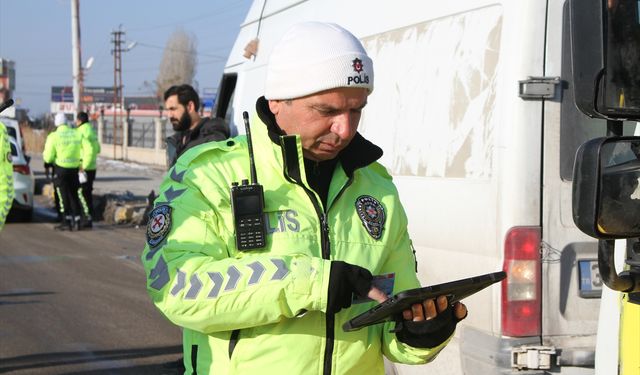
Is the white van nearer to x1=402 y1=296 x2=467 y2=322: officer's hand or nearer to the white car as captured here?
x1=402 y1=296 x2=467 y2=322: officer's hand

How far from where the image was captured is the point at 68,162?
48.2ft

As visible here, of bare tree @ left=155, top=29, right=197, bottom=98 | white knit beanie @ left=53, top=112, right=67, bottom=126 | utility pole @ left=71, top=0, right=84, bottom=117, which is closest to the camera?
white knit beanie @ left=53, top=112, right=67, bottom=126

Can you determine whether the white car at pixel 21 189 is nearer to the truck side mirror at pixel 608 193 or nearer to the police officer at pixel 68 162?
the police officer at pixel 68 162

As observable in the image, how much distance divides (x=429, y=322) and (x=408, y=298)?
0.69 ft

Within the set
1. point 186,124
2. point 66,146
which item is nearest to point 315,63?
point 186,124

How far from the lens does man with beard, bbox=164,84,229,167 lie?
21.9 ft

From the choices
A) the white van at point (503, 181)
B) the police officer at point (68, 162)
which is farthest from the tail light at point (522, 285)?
the police officer at point (68, 162)

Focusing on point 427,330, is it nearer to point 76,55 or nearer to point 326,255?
point 326,255

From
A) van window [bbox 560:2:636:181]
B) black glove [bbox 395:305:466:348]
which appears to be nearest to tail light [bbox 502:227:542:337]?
van window [bbox 560:2:636:181]

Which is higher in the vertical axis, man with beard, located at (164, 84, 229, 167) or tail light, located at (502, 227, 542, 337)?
man with beard, located at (164, 84, 229, 167)

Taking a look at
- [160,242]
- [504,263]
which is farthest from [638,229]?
[504,263]

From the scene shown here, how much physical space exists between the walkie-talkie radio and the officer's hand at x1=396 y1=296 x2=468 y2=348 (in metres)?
0.41

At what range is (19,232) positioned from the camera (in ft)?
47.9

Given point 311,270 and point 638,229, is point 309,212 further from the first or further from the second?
point 638,229
